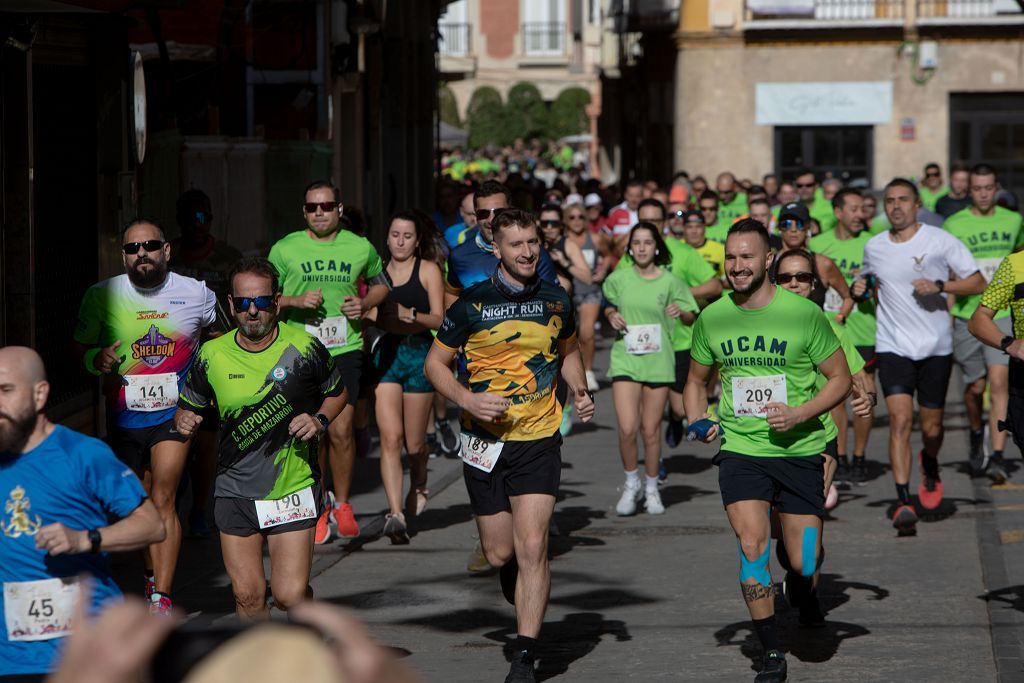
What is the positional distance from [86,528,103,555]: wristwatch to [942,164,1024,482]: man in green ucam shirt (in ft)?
29.5

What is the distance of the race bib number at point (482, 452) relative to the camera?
8.09 metres

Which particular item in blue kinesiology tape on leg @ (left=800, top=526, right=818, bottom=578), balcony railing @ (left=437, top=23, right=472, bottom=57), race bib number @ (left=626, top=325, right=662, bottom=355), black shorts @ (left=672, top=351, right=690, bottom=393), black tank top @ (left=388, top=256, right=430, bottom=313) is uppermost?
balcony railing @ (left=437, top=23, right=472, bottom=57)

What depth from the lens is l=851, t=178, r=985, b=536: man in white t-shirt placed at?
38.3ft

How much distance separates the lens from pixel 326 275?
11023 mm

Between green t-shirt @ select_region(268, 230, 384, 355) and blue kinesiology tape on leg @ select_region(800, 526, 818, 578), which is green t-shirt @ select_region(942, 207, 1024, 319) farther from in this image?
blue kinesiology tape on leg @ select_region(800, 526, 818, 578)

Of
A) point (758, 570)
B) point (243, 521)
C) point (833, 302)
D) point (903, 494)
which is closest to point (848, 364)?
point (758, 570)

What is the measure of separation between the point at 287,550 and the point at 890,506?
5862 millimetres

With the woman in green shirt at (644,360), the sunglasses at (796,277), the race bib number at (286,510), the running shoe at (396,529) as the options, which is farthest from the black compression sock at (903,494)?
the race bib number at (286,510)

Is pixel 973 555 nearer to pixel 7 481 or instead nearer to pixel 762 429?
pixel 762 429

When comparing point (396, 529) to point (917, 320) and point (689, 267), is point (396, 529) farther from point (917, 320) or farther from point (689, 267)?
point (689, 267)

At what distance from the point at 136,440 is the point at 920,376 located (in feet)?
16.8

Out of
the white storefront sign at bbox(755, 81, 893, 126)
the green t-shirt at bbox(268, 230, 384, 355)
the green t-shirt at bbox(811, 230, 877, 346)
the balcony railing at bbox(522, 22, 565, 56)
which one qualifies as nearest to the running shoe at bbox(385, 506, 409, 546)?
the green t-shirt at bbox(268, 230, 384, 355)

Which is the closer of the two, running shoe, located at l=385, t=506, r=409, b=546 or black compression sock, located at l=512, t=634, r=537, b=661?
black compression sock, located at l=512, t=634, r=537, b=661

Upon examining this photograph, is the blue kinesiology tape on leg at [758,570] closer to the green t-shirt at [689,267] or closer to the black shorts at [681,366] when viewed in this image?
the black shorts at [681,366]
